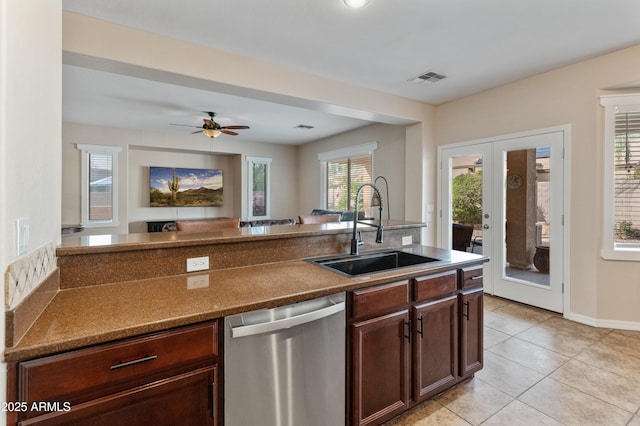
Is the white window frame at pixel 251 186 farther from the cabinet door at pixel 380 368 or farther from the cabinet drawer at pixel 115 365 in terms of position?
the cabinet drawer at pixel 115 365

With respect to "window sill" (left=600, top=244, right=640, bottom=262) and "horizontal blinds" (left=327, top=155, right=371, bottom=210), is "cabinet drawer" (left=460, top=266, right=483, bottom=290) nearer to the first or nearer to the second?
"window sill" (left=600, top=244, right=640, bottom=262)

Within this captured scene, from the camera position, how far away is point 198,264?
5.70ft

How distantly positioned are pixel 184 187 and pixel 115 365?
658cm

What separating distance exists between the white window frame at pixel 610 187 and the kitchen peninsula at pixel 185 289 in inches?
77.7

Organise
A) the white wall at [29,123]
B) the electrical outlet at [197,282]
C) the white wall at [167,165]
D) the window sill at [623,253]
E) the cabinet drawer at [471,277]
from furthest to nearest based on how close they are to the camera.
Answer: the white wall at [167,165]
the window sill at [623,253]
the cabinet drawer at [471,277]
the electrical outlet at [197,282]
the white wall at [29,123]

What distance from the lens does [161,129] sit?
19.6 ft

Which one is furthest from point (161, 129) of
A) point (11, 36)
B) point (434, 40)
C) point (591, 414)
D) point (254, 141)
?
point (591, 414)

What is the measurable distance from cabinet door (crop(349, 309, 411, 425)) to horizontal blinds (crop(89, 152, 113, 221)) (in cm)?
600

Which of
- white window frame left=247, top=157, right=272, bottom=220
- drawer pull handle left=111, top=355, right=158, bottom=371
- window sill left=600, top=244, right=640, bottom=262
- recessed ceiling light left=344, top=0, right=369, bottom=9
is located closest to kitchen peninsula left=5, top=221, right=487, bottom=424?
drawer pull handle left=111, top=355, right=158, bottom=371

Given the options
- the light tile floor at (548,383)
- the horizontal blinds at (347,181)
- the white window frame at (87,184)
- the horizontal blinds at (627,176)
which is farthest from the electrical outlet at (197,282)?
the white window frame at (87,184)

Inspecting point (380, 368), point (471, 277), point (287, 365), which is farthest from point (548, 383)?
point (287, 365)

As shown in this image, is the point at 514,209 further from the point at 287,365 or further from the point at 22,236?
the point at 22,236

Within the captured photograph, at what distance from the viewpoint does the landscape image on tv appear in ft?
22.0

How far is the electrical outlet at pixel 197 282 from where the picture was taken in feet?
4.85
